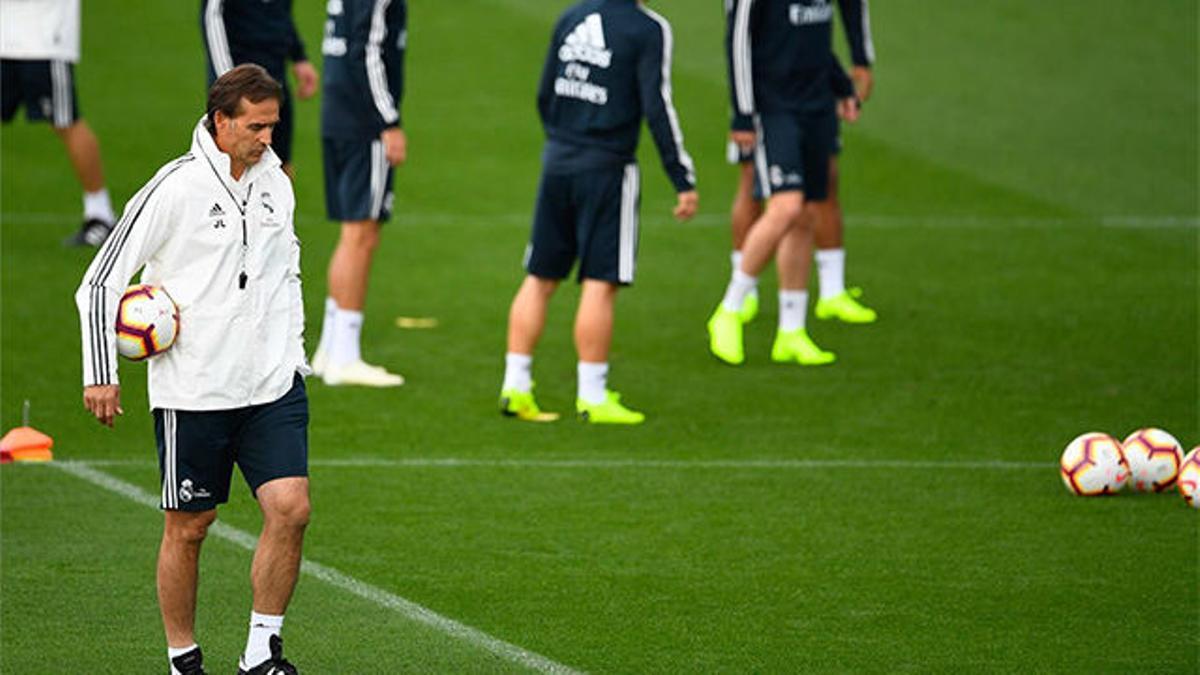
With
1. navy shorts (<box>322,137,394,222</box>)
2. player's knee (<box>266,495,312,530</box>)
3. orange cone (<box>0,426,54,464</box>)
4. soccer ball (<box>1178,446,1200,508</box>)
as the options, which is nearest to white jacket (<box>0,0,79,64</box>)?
navy shorts (<box>322,137,394,222</box>)

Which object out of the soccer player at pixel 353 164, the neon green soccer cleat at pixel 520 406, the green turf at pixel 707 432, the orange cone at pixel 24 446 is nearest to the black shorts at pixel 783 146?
the green turf at pixel 707 432

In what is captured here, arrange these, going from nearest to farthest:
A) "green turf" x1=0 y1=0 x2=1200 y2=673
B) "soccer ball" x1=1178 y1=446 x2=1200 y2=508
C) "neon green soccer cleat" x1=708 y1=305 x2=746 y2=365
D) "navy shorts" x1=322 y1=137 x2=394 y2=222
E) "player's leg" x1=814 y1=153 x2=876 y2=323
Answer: "green turf" x1=0 y1=0 x2=1200 y2=673 < "soccer ball" x1=1178 y1=446 x2=1200 y2=508 < "navy shorts" x1=322 y1=137 x2=394 y2=222 < "neon green soccer cleat" x1=708 y1=305 x2=746 y2=365 < "player's leg" x1=814 y1=153 x2=876 y2=323

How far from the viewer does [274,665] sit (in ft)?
26.3

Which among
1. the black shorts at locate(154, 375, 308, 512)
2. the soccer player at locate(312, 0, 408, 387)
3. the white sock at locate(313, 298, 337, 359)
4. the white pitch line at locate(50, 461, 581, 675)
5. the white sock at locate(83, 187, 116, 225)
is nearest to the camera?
the black shorts at locate(154, 375, 308, 512)

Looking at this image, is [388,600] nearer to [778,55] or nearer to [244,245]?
[244,245]

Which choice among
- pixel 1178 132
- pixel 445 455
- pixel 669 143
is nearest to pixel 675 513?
pixel 445 455

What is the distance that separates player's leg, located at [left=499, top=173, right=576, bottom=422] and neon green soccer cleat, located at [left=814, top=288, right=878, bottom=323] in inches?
133

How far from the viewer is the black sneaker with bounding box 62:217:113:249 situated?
1725 cm

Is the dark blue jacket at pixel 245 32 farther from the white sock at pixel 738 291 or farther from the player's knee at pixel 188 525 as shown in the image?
the player's knee at pixel 188 525

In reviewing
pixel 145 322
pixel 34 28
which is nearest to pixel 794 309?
pixel 34 28

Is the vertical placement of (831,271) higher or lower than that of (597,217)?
lower

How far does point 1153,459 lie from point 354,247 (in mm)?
4715

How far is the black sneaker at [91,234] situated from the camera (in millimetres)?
17250

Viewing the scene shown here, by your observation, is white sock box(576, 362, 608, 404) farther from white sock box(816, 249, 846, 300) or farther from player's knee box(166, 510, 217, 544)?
player's knee box(166, 510, 217, 544)
